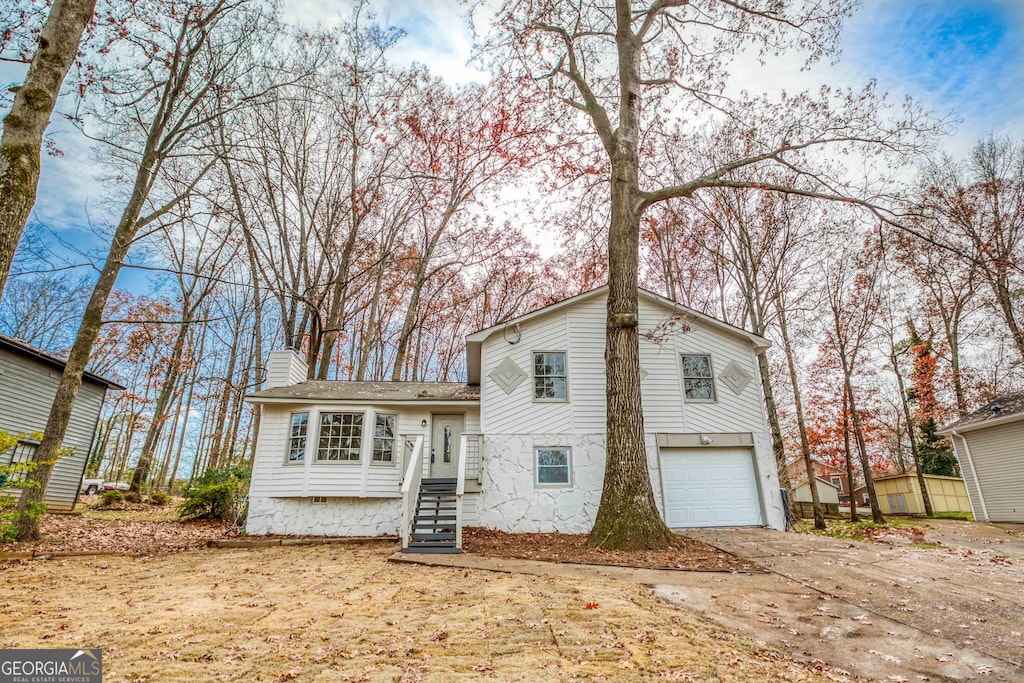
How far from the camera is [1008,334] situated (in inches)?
719

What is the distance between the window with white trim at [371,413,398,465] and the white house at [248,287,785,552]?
3 cm

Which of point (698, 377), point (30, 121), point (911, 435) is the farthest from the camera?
point (911, 435)

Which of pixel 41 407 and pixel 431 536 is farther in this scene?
pixel 41 407

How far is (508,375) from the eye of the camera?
1180 centimetres

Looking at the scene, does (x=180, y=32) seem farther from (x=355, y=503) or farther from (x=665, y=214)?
(x=665, y=214)

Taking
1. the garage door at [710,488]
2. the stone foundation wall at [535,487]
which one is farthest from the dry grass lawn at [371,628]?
the garage door at [710,488]

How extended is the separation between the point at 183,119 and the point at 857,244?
18599mm

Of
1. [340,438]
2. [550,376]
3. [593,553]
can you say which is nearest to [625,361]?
[550,376]

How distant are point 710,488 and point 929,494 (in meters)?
17.8

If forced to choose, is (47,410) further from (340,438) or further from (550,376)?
(550,376)

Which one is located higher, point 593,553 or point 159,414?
point 159,414

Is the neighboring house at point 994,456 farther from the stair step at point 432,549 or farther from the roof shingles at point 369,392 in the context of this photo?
the stair step at point 432,549

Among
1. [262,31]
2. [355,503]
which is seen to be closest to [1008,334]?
[355,503]

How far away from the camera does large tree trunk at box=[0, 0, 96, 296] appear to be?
113 inches
